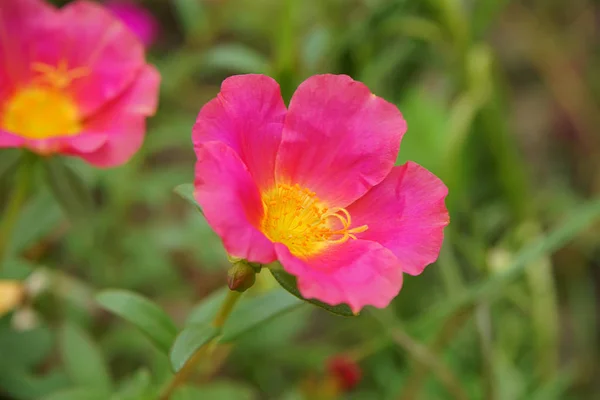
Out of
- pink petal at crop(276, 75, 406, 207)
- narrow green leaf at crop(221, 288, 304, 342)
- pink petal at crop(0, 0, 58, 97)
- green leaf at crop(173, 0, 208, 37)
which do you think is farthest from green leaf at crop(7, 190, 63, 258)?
green leaf at crop(173, 0, 208, 37)

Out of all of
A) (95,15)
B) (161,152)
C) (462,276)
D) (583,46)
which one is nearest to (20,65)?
(95,15)

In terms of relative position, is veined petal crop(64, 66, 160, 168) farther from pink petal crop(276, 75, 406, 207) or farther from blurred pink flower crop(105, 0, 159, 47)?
blurred pink flower crop(105, 0, 159, 47)

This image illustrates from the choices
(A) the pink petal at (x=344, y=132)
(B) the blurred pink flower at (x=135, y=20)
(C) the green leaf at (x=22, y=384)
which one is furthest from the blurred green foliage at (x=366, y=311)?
(A) the pink petal at (x=344, y=132)

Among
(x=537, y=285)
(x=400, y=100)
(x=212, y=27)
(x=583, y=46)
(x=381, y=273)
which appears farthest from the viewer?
(x=583, y=46)

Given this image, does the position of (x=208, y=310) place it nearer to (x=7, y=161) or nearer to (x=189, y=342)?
(x=189, y=342)

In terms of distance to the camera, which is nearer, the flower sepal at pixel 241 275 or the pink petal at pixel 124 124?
the flower sepal at pixel 241 275

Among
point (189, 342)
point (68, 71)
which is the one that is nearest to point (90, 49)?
point (68, 71)

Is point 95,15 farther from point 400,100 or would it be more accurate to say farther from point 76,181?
point 400,100

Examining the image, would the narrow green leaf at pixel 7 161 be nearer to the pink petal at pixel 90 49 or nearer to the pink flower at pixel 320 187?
the pink petal at pixel 90 49
